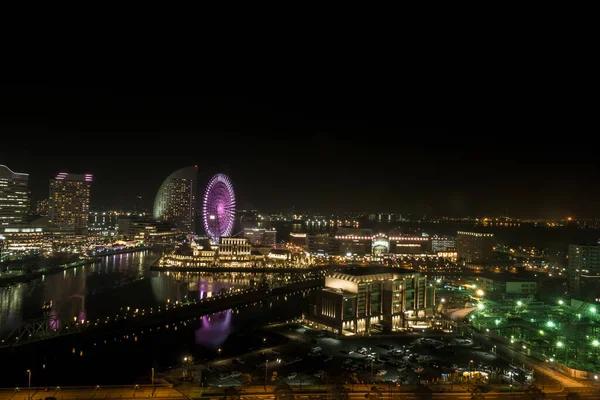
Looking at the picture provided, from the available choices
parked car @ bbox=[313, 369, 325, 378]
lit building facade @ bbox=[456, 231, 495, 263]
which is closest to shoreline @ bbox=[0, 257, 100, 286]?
parked car @ bbox=[313, 369, 325, 378]

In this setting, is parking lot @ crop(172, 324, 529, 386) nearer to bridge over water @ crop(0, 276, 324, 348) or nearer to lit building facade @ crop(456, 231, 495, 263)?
bridge over water @ crop(0, 276, 324, 348)

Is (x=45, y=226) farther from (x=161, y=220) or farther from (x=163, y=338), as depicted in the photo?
(x=163, y=338)

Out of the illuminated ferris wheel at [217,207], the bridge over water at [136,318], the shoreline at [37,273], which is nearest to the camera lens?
the bridge over water at [136,318]

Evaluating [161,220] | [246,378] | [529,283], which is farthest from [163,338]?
[161,220]

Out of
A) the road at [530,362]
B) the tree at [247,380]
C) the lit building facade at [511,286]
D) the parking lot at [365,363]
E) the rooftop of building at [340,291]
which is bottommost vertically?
the parking lot at [365,363]

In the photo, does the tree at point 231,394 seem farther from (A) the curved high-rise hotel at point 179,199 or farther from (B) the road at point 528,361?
(A) the curved high-rise hotel at point 179,199

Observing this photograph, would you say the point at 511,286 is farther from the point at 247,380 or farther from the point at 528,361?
the point at 247,380

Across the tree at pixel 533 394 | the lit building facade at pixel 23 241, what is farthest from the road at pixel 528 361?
the lit building facade at pixel 23 241

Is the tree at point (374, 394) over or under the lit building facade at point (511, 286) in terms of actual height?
under
